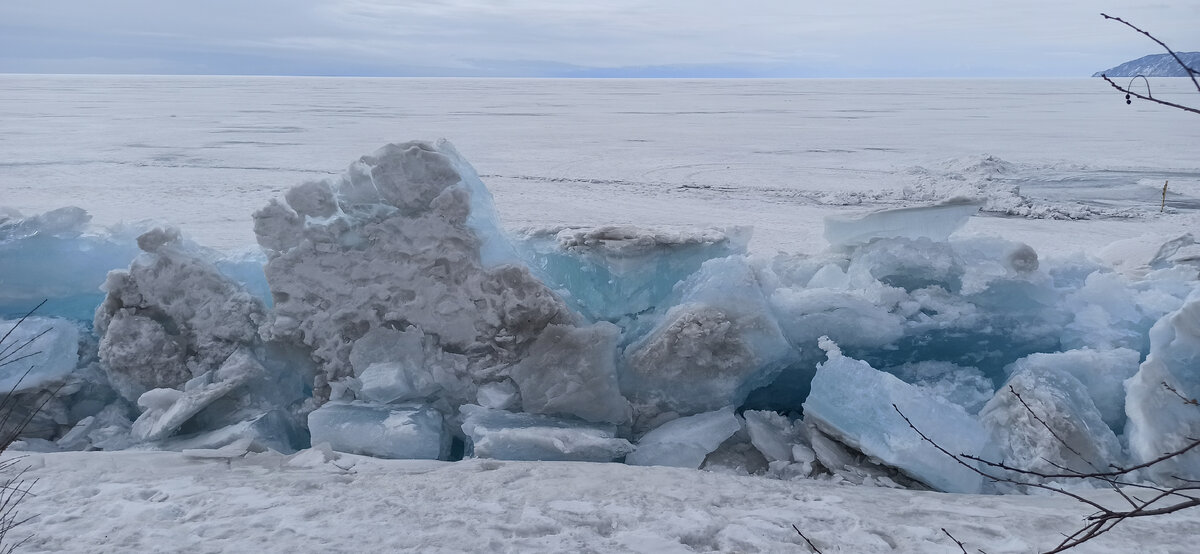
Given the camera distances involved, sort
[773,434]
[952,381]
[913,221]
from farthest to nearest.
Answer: [913,221], [952,381], [773,434]

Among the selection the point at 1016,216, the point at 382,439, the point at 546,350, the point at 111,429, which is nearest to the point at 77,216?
the point at 111,429

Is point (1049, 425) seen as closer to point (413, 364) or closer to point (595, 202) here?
point (413, 364)

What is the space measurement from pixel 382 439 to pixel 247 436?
617 mm

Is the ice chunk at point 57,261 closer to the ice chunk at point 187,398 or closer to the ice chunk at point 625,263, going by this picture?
the ice chunk at point 187,398

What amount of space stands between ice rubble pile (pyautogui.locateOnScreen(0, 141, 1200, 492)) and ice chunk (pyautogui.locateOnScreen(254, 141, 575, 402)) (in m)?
0.01

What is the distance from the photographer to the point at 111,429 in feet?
12.3

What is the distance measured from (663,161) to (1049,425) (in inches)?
287

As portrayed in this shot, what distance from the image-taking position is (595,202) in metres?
7.59

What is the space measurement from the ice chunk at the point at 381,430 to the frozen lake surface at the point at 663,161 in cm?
267

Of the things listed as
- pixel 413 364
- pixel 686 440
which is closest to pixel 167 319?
pixel 413 364

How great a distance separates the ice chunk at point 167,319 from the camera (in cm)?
393

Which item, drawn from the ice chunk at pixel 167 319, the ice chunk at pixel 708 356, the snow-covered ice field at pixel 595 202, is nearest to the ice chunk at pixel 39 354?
the ice chunk at pixel 167 319

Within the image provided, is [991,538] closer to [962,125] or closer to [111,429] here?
[111,429]

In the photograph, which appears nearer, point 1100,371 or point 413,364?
point 1100,371
